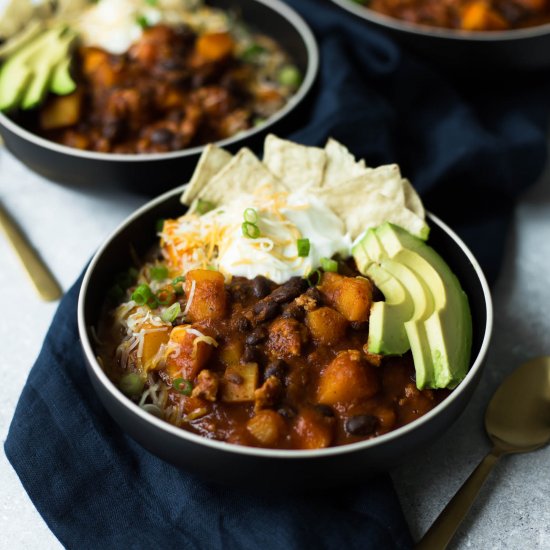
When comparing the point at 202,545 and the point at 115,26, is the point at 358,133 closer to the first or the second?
the point at 115,26

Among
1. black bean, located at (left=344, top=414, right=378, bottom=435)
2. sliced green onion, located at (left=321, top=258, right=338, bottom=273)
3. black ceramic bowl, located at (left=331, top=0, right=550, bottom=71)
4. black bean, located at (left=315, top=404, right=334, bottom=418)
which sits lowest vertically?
black ceramic bowl, located at (left=331, top=0, right=550, bottom=71)

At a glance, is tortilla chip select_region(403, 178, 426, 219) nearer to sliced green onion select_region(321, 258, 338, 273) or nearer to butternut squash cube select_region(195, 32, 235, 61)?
sliced green onion select_region(321, 258, 338, 273)

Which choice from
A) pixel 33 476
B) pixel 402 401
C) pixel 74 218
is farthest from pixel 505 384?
pixel 74 218

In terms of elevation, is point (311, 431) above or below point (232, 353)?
below

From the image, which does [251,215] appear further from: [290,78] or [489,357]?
[290,78]

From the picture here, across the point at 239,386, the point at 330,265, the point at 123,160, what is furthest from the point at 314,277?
the point at 123,160

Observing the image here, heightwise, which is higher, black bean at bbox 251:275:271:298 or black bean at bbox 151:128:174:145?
black bean at bbox 151:128:174:145

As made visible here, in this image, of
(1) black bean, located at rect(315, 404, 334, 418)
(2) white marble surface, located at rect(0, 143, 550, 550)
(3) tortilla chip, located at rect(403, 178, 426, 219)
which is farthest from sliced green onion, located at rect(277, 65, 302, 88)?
(1) black bean, located at rect(315, 404, 334, 418)

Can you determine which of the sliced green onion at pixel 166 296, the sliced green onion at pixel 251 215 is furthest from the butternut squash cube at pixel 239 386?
the sliced green onion at pixel 251 215
